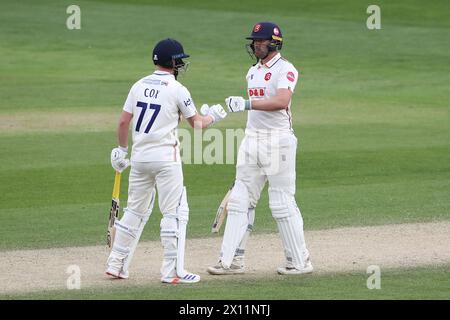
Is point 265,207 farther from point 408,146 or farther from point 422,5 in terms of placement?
point 422,5

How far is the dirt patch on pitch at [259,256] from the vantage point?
31.4 ft

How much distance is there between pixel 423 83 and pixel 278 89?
48.1 feet

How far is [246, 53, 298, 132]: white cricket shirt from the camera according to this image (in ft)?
31.8

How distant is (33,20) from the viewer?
99.4 ft

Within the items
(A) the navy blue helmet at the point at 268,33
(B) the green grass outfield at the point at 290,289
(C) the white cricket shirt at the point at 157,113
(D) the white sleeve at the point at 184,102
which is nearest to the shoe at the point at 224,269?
(B) the green grass outfield at the point at 290,289

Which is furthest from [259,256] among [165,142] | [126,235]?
[165,142]

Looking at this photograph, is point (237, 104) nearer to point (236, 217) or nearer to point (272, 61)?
point (272, 61)

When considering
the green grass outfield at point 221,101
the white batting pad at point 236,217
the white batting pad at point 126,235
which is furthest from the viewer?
the green grass outfield at point 221,101

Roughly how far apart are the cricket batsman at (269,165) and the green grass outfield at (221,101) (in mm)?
634

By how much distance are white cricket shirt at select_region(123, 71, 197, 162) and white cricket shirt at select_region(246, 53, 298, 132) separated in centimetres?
78

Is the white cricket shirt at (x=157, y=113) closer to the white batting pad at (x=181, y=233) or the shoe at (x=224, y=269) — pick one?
the white batting pad at (x=181, y=233)

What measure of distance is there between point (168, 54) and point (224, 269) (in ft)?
6.56

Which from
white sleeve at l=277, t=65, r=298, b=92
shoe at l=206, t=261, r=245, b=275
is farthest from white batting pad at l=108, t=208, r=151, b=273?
white sleeve at l=277, t=65, r=298, b=92
